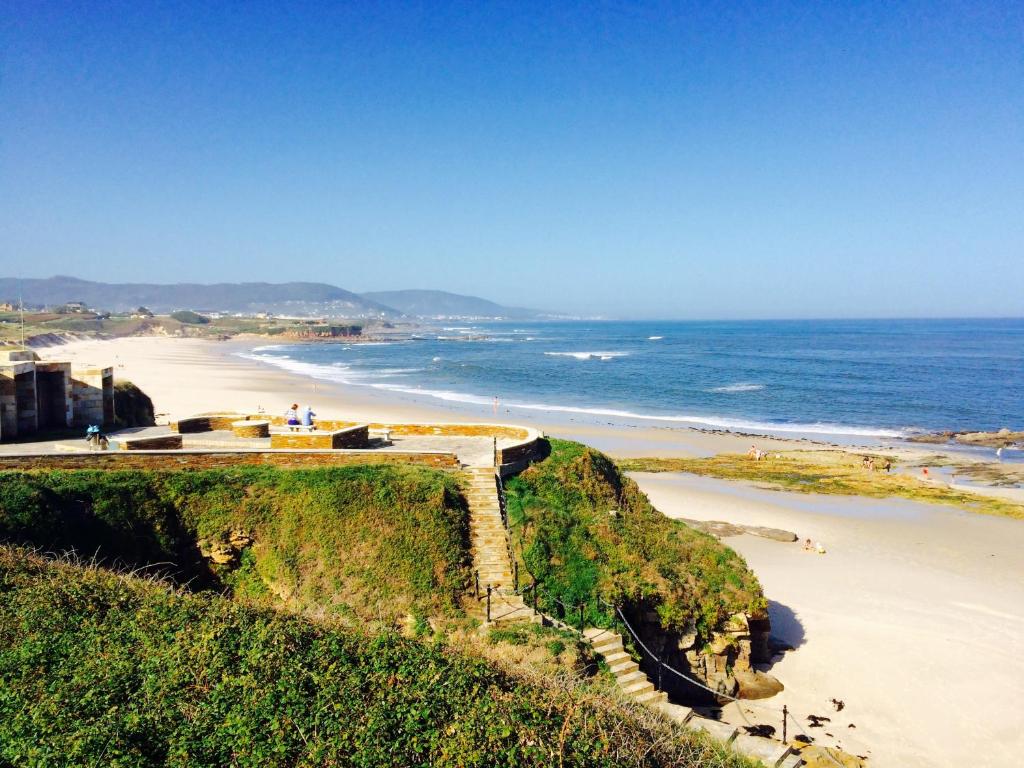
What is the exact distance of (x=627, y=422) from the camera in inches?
1741

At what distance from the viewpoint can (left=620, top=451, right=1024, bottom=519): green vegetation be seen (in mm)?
27234

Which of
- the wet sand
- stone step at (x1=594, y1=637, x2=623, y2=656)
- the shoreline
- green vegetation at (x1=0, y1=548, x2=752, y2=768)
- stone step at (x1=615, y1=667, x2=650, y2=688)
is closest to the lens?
green vegetation at (x1=0, y1=548, x2=752, y2=768)

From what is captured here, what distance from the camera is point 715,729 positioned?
9320mm

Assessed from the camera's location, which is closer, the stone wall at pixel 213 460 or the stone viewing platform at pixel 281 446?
the stone wall at pixel 213 460

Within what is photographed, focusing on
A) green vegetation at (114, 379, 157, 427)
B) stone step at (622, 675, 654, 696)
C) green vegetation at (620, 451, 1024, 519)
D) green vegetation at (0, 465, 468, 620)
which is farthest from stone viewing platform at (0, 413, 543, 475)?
green vegetation at (620, 451, 1024, 519)

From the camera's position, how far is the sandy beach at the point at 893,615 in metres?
12.4

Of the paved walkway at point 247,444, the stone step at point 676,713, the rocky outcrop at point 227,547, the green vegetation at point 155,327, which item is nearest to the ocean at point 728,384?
the paved walkway at point 247,444

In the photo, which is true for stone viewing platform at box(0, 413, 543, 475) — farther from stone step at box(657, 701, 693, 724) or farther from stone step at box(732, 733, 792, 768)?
stone step at box(732, 733, 792, 768)

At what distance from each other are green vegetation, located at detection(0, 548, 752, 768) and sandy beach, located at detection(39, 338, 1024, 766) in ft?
21.4

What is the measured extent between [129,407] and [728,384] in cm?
5564

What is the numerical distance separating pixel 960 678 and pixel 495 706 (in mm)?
11907

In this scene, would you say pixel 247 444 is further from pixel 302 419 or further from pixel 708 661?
pixel 708 661

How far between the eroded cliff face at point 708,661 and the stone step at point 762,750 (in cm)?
311

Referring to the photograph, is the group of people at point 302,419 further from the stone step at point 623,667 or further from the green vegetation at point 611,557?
the stone step at point 623,667
